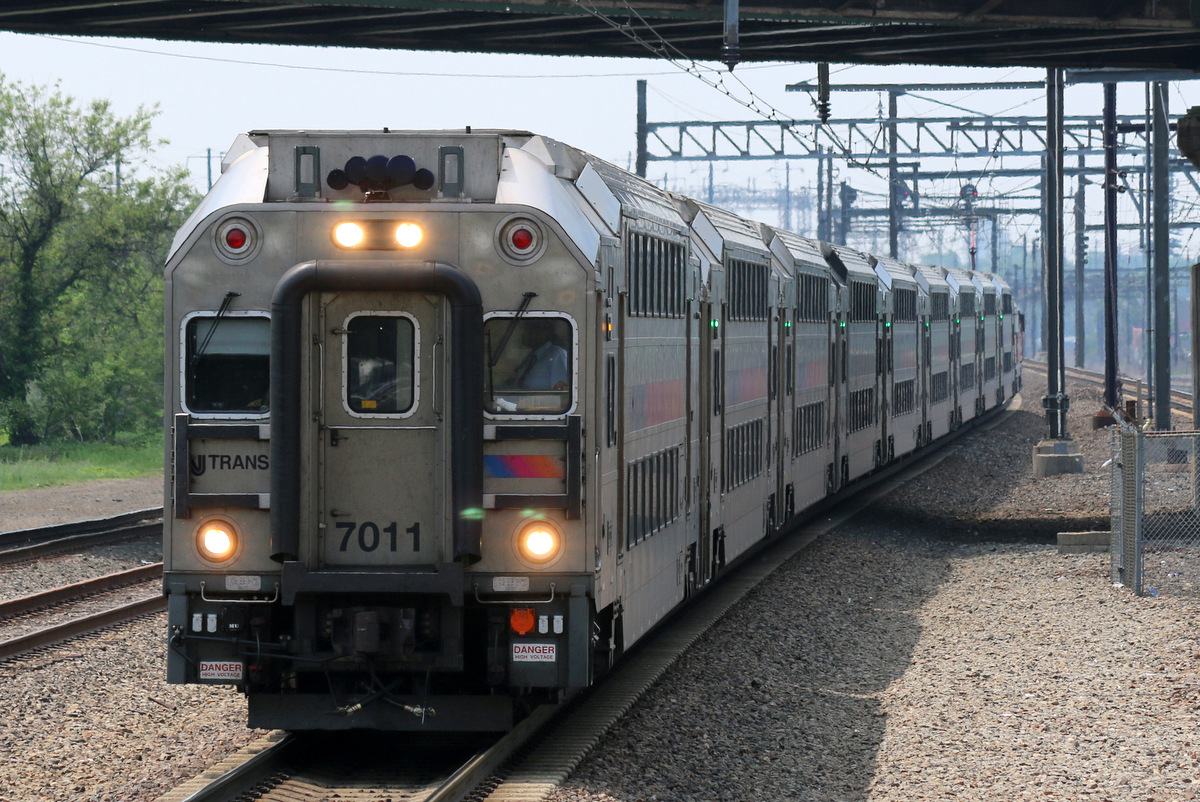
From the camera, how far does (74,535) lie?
2123cm

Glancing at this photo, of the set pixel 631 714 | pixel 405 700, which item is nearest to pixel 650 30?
pixel 631 714

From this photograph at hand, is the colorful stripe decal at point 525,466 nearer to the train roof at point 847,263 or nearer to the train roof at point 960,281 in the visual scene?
the train roof at point 847,263

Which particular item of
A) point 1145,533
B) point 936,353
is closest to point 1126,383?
point 936,353

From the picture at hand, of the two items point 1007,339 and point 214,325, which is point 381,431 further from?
point 1007,339

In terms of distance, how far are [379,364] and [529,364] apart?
0.85 m

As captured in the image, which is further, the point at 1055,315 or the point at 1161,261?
the point at 1055,315

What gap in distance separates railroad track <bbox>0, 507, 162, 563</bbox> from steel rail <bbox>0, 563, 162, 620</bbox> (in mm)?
1620

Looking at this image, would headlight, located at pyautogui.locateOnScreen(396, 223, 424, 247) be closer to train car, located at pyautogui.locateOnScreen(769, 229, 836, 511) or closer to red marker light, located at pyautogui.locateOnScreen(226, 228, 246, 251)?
red marker light, located at pyautogui.locateOnScreen(226, 228, 246, 251)

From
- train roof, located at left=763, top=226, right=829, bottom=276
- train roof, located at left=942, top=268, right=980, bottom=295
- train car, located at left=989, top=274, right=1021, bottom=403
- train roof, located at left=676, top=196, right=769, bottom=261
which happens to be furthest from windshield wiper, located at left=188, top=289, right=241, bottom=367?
train car, located at left=989, top=274, right=1021, bottom=403

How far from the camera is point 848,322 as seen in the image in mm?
24125

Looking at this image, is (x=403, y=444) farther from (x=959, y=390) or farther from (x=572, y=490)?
(x=959, y=390)

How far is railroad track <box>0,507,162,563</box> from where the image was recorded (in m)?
19.0

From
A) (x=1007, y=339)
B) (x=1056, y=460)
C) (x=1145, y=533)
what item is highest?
(x=1007, y=339)

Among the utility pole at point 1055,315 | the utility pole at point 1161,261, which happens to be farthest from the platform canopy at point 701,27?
the utility pole at point 1055,315
